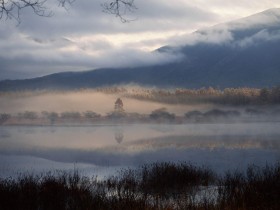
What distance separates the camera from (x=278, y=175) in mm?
15383

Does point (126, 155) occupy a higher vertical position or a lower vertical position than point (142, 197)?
lower

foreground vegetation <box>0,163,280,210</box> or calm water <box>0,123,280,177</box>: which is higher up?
foreground vegetation <box>0,163,280,210</box>

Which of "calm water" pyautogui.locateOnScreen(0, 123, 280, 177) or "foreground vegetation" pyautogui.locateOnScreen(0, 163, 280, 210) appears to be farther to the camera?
"calm water" pyautogui.locateOnScreen(0, 123, 280, 177)

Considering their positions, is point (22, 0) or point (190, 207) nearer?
point (22, 0)

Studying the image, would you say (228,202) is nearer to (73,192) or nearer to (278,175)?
(278,175)

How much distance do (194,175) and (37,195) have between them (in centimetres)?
852

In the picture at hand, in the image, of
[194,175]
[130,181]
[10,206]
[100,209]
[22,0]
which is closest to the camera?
[22,0]

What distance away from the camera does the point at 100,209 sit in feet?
38.3

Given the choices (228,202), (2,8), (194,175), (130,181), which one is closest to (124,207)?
(228,202)

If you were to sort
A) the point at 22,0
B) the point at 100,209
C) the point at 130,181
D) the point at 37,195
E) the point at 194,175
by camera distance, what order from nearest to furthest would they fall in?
the point at 22,0 < the point at 100,209 < the point at 37,195 < the point at 130,181 < the point at 194,175

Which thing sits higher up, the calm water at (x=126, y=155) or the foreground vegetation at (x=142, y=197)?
the foreground vegetation at (x=142, y=197)

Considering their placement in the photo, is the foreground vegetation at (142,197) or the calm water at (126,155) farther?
the calm water at (126,155)

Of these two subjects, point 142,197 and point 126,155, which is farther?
point 126,155

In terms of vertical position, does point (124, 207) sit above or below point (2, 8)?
below
